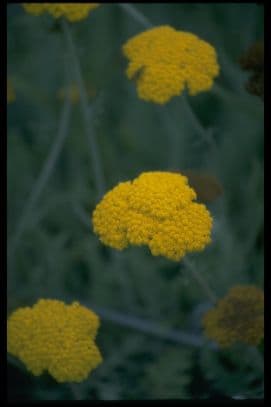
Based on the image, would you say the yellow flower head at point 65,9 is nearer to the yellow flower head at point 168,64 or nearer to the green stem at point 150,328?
the yellow flower head at point 168,64

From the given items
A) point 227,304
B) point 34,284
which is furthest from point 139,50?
point 34,284

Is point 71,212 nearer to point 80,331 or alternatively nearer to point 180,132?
point 180,132

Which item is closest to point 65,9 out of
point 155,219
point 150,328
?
point 155,219

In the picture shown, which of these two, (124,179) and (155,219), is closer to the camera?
(155,219)

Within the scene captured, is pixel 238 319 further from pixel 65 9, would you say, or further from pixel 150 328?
pixel 65 9

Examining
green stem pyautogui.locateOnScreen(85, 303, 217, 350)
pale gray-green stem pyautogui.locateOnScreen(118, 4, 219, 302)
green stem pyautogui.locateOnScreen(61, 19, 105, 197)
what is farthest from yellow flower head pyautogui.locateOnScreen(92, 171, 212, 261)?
green stem pyautogui.locateOnScreen(85, 303, 217, 350)

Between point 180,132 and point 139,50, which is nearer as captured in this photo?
point 139,50
